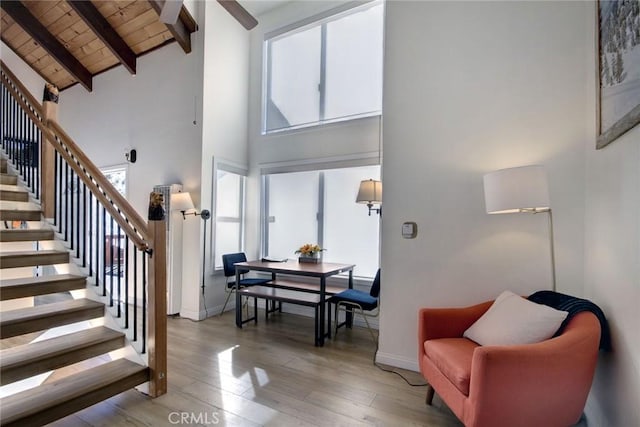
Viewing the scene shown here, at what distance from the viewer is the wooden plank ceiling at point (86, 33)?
420 centimetres

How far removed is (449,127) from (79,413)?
343 cm

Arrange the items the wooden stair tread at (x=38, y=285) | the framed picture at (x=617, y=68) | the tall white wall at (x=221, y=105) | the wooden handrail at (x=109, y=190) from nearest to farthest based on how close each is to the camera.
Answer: the framed picture at (x=617, y=68) → the wooden stair tread at (x=38, y=285) → the wooden handrail at (x=109, y=190) → the tall white wall at (x=221, y=105)

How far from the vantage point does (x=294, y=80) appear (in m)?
4.75

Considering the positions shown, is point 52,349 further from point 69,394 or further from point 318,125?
point 318,125

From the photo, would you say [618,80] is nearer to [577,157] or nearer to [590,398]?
[577,157]

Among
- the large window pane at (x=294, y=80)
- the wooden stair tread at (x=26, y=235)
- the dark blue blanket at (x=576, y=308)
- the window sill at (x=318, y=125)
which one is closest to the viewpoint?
the dark blue blanket at (x=576, y=308)

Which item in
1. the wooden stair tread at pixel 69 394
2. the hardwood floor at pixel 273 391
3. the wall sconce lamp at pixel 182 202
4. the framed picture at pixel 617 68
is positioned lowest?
the hardwood floor at pixel 273 391

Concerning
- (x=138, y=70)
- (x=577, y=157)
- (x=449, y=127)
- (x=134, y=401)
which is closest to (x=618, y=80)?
(x=577, y=157)

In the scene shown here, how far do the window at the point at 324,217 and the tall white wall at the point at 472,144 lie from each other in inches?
50.0

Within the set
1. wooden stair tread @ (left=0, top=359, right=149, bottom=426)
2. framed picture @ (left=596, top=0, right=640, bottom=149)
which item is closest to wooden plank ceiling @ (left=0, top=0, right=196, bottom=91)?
wooden stair tread @ (left=0, top=359, right=149, bottom=426)

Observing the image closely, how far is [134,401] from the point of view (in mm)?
2246

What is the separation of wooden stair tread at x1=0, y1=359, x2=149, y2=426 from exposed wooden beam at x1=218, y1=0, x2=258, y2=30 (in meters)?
2.71

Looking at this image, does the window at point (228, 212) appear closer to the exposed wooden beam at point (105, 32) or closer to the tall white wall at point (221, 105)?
the tall white wall at point (221, 105)
